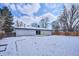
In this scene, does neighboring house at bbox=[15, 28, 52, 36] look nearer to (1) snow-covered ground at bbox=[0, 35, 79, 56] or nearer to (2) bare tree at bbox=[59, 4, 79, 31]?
(1) snow-covered ground at bbox=[0, 35, 79, 56]

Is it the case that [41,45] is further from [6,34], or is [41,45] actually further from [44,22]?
[6,34]

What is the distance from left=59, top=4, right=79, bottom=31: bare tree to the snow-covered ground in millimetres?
92

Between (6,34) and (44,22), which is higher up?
(44,22)

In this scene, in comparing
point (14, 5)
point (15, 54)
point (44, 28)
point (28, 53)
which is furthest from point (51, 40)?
point (14, 5)

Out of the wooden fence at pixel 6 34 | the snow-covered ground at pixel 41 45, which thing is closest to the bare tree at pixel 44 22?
the snow-covered ground at pixel 41 45

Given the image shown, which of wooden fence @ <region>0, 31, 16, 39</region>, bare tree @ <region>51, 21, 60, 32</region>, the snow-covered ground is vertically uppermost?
bare tree @ <region>51, 21, 60, 32</region>

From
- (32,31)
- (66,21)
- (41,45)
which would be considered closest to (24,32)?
(32,31)

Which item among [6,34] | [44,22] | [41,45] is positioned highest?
[44,22]

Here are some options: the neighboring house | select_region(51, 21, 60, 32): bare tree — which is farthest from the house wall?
select_region(51, 21, 60, 32): bare tree

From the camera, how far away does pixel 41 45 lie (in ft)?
4.50

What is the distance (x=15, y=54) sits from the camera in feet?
4.52

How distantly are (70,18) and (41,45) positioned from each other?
14.1 inches

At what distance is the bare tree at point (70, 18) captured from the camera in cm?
137

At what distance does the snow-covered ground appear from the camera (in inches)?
53.7
